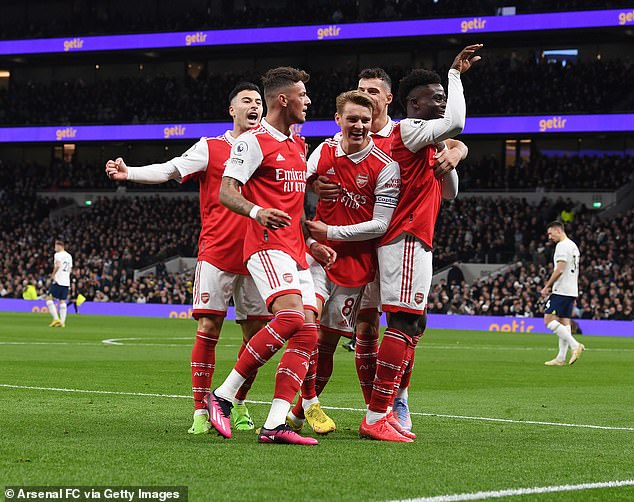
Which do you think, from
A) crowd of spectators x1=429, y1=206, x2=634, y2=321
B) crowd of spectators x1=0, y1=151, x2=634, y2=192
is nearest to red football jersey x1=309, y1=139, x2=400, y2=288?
crowd of spectators x1=429, y1=206, x2=634, y2=321

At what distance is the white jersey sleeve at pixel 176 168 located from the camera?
8.03 m

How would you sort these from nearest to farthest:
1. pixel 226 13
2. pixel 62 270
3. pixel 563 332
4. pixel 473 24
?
pixel 563 332, pixel 62 270, pixel 473 24, pixel 226 13

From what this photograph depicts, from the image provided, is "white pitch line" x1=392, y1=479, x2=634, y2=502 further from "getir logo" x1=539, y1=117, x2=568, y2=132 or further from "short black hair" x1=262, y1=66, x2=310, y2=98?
"getir logo" x1=539, y1=117, x2=568, y2=132

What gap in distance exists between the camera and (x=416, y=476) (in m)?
5.87

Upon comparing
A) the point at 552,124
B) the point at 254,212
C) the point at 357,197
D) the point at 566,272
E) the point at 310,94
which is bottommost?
the point at 566,272

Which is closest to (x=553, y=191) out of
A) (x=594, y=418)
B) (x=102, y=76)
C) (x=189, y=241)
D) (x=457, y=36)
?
(x=457, y=36)

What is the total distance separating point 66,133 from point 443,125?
44175 mm

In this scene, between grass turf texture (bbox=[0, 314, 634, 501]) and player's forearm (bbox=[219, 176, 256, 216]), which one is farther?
player's forearm (bbox=[219, 176, 256, 216])

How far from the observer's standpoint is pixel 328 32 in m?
44.8

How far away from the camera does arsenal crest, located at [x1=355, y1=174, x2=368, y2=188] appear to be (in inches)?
315

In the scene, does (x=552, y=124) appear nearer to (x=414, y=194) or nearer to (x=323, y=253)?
(x=414, y=194)

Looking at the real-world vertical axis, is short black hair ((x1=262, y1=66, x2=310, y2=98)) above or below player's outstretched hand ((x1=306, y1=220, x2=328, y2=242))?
above

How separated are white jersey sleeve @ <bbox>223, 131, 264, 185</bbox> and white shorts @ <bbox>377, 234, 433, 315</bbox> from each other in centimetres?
118

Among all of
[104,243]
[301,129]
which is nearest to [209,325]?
[301,129]
